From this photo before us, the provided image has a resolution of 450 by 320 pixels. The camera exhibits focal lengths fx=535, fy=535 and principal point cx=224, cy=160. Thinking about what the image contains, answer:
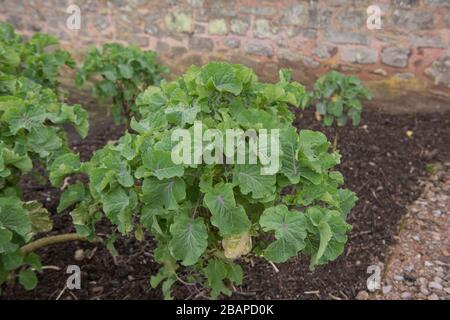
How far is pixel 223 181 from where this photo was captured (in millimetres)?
1829

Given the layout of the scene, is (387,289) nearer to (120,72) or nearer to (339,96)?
(339,96)

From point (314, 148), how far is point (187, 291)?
1332 mm

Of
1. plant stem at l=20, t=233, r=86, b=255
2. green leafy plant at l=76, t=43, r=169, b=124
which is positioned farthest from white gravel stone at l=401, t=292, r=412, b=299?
green leafy plant at l=76, t=43, r=169, b=124

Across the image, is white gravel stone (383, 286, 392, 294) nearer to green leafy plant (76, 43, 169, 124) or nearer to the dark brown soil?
the dark brown soil

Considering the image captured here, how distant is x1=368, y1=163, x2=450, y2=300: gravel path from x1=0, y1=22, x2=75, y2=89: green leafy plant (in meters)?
2.18

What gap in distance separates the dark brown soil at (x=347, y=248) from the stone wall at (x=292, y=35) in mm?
500

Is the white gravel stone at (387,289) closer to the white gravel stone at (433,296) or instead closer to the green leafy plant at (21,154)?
the white gravel stone at (433,296)

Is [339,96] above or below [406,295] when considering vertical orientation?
above

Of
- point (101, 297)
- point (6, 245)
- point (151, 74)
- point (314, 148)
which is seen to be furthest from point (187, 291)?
point (151, 74)

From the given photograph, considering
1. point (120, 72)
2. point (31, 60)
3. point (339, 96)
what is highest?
point (31, 60)

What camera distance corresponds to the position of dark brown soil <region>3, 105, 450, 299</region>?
2879mm

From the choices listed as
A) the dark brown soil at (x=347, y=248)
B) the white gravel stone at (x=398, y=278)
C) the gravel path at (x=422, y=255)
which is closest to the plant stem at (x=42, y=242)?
the dark brown soil at (x=347, y=248)

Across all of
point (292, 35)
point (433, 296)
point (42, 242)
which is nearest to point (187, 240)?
point (42, 242)

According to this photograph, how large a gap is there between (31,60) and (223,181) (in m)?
1.79
